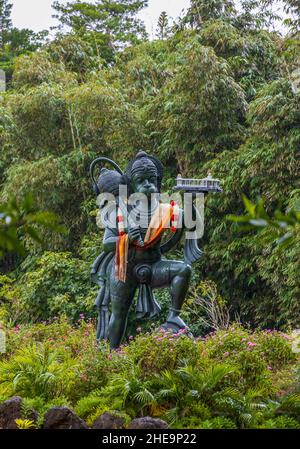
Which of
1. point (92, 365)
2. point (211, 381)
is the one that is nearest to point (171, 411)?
point (211, 381)

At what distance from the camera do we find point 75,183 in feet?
47.3

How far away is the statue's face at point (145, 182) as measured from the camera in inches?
328

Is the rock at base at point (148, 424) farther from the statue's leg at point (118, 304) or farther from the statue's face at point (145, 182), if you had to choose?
the statue's face at point (145, 182)

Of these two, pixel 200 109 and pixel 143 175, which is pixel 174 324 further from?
pixel 200 109

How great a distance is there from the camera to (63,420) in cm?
574

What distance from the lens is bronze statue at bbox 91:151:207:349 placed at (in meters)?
8.15

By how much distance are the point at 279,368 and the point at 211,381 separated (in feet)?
5.48

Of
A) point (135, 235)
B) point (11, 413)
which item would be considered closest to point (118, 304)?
point (135, 235)

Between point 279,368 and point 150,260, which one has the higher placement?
point 150,260

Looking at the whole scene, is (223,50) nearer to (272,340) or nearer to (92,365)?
(272,340)

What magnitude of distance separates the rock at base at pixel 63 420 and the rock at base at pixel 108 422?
0.34 ft

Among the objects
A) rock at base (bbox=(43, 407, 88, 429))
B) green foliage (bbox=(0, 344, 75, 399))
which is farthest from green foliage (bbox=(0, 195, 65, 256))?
green foliage (bbox=(0, 344, 75, 399))

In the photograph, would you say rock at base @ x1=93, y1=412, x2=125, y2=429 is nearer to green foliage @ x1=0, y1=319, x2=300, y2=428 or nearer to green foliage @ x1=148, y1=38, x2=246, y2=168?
green foliage @ x1=0, y1=319, x2=300, y2=428
